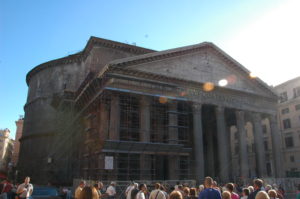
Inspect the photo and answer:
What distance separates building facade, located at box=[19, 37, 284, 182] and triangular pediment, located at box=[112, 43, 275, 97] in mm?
85

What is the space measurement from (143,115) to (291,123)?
86.1 feet

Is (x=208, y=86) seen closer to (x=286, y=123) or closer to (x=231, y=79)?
(x=231, y=79)

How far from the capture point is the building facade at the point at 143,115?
2031cm

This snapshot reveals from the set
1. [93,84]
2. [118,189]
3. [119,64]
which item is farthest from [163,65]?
[118,189]

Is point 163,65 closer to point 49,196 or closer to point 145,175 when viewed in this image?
point 145,175

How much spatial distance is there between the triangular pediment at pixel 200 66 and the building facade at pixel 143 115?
0.28 feet

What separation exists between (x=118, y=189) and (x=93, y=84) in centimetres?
897

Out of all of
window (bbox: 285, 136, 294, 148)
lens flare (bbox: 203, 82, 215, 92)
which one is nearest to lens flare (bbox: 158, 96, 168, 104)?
lens flare (bbox: 203, 82, 215, 92)

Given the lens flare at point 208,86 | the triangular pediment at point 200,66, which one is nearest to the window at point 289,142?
the triangular pediment at point 200,66

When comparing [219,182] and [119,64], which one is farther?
[219,182]

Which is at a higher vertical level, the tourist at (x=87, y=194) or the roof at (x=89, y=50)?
the roof at (x=89, y=50)

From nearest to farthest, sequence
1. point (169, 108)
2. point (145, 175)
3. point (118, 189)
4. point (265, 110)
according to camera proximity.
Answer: point (118, 189) < point (145, 175) < point (169, 108) < point (265, 110)

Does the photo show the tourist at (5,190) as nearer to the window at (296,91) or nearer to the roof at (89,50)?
the roof at (89,50)

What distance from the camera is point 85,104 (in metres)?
26.4
